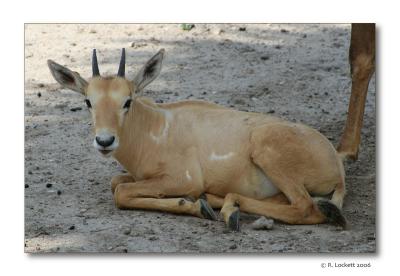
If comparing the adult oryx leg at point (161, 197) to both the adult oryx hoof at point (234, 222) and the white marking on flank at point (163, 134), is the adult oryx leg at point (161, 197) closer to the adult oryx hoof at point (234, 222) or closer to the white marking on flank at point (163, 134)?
the adult oryx hoof at point (234, 222)

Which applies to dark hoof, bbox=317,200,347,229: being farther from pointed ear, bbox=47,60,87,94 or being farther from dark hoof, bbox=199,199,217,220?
pointed ear, bbox=47,60,87,94

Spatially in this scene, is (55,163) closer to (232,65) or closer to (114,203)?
(114,203)

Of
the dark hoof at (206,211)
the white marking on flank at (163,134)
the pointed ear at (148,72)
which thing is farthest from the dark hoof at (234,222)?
the pointed ear at (148,72)

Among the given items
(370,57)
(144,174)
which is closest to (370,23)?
(370,57)

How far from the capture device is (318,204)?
8.44 m

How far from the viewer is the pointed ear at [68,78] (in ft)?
28.1

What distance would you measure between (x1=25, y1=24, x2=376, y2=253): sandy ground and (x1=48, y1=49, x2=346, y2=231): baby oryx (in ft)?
0.45

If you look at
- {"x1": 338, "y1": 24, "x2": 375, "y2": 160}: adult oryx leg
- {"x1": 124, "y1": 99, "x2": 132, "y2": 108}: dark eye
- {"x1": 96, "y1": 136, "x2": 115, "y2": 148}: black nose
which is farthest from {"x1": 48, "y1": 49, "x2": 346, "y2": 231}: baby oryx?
{"x1": 338, "y1": 24, "x2": 375, "y2": 160}: adult oryx leg

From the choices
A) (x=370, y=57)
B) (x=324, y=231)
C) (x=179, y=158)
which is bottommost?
(x=324, y=231)

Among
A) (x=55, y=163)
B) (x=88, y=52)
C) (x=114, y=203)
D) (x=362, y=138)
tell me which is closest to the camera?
(x=114, y=203)

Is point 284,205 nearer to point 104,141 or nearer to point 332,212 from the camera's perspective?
point 332,212

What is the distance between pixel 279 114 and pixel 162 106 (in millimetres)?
1680

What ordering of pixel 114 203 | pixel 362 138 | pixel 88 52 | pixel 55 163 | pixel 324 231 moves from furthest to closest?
pixel 88 52
pixel 362 138
pixel 55 163
pixel 114 203
pixel 324 231

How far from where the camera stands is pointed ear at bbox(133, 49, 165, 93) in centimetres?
861
